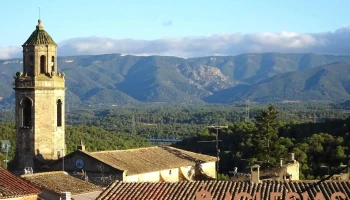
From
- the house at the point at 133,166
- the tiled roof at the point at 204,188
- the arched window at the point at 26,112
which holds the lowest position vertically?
the house at the point at 133,166

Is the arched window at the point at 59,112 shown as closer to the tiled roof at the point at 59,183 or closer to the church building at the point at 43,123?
the church building at the point at 43,123

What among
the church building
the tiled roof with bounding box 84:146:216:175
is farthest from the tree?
the church building

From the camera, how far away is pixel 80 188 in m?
26.2

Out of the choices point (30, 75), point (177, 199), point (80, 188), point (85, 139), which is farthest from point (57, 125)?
point (85, 139)

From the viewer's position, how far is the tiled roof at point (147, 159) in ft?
105

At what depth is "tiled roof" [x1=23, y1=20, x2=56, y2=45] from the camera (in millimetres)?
36000

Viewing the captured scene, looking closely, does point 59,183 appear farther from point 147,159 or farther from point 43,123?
point 43,123

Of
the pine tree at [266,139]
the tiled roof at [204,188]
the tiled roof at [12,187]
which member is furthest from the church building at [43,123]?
the tiled roof at [12,187]

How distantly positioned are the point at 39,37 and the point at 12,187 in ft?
60.7

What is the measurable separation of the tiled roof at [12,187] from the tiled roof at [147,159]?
11740 mm

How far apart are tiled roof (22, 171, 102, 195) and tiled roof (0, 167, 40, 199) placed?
600 centimetres

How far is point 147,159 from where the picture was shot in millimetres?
34375

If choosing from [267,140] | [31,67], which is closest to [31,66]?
[31,67]

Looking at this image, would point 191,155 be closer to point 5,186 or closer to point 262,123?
point 262,123
